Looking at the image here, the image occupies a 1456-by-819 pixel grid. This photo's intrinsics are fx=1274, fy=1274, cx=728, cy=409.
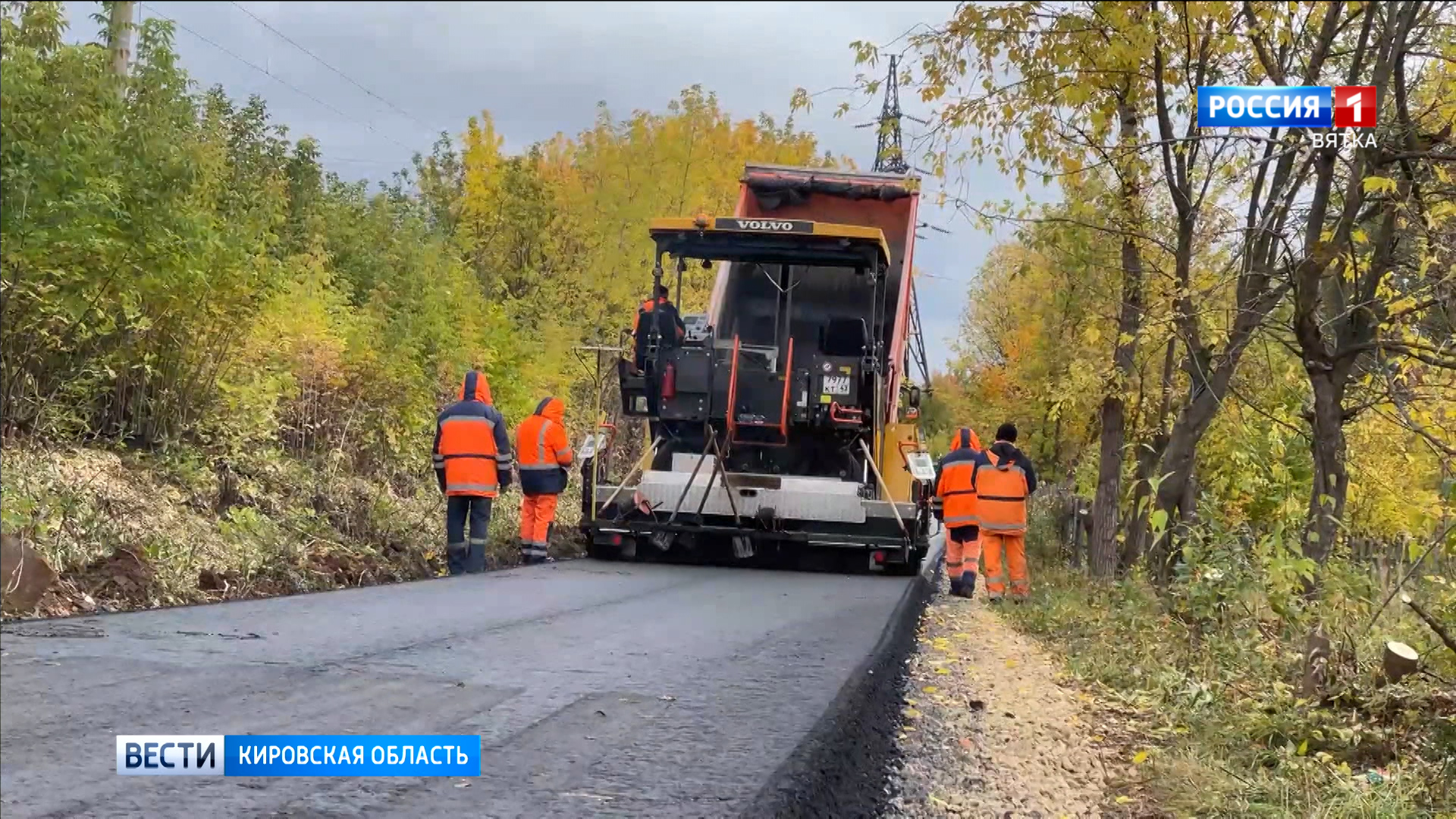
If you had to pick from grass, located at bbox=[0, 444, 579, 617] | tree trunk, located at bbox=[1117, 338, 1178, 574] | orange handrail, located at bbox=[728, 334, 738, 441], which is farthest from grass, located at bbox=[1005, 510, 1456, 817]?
tree trunk, located at bbox=[1117, 338, 1178, 574]

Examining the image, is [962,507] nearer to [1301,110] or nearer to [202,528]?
[1301,110]

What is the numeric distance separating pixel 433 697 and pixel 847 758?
1.50 m

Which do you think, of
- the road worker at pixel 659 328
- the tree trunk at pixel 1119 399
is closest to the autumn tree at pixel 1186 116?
the tree trunk at pixel 1119 399

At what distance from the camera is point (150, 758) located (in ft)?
11.8

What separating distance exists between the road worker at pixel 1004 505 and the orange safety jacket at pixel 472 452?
13.8ft

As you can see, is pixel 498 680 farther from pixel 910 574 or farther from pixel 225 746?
pixel 910 574

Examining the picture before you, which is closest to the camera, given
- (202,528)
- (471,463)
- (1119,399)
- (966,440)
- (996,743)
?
(996,743)

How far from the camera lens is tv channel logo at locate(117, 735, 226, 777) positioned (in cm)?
354

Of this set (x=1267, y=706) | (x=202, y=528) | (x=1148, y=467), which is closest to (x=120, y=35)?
(x=202, y=528)

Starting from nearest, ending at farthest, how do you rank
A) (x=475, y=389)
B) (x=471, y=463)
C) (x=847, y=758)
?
(x=847, y=758), (x=471, y=463), (x=475, y=389)
